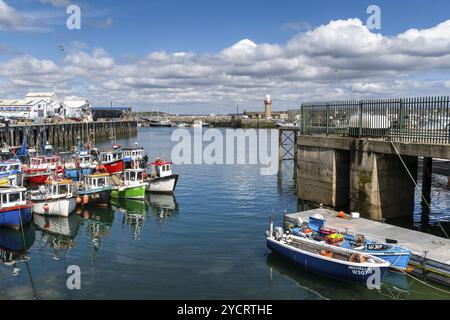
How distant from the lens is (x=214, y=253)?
25.0 m

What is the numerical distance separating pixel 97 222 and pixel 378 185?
71.1 ft

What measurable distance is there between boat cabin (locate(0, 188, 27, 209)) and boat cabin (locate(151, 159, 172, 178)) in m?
16.3

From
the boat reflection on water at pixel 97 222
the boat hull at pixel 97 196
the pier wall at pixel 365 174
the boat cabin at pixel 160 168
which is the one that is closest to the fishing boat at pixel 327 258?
the pier wall at pixel 365 174

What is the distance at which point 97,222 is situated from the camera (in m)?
33.9

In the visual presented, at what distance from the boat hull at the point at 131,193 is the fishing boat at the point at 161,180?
2544 millimetres

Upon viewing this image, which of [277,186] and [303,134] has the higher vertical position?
[303,134]

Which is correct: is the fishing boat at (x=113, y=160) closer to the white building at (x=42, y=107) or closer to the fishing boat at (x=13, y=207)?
the fishing boat at (x=13, y=207)

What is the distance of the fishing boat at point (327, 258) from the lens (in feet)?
62.8
